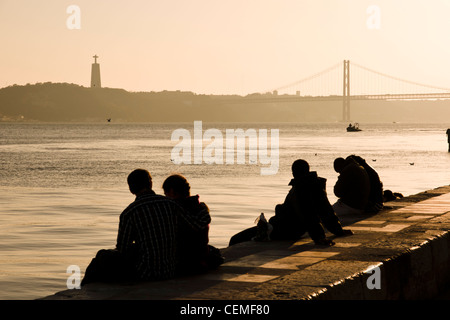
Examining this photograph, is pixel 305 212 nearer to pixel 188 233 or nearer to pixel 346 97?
pixel 188 233

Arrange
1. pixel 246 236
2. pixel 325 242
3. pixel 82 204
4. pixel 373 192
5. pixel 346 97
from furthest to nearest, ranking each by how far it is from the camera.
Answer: pixel 346 97, pixel 82 204, pixel 373 192, pixel 246 236, pixel 325 242

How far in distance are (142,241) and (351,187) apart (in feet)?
15.8

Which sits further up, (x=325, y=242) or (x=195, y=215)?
(x=195, y=215)

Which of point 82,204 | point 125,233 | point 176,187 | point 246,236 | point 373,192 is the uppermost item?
point 176,187

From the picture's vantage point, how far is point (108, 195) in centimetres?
2200

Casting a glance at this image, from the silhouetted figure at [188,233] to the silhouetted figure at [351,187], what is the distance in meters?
4.01

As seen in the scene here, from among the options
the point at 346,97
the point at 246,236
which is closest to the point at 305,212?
the point at 246,236

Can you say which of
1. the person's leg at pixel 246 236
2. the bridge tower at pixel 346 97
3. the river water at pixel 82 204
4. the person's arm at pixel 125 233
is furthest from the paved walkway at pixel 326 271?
the bridge tower at pixel 346 97

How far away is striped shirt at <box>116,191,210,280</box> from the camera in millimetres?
5191

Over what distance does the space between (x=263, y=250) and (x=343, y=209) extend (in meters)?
2.99

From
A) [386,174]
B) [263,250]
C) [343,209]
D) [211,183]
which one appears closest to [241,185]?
[211,183]

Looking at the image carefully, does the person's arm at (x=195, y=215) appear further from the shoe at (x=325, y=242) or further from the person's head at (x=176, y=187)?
the shoe at (x=325, y=242)

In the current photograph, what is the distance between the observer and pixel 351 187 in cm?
948

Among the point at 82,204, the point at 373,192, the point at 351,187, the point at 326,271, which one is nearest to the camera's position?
the point at 326,271
